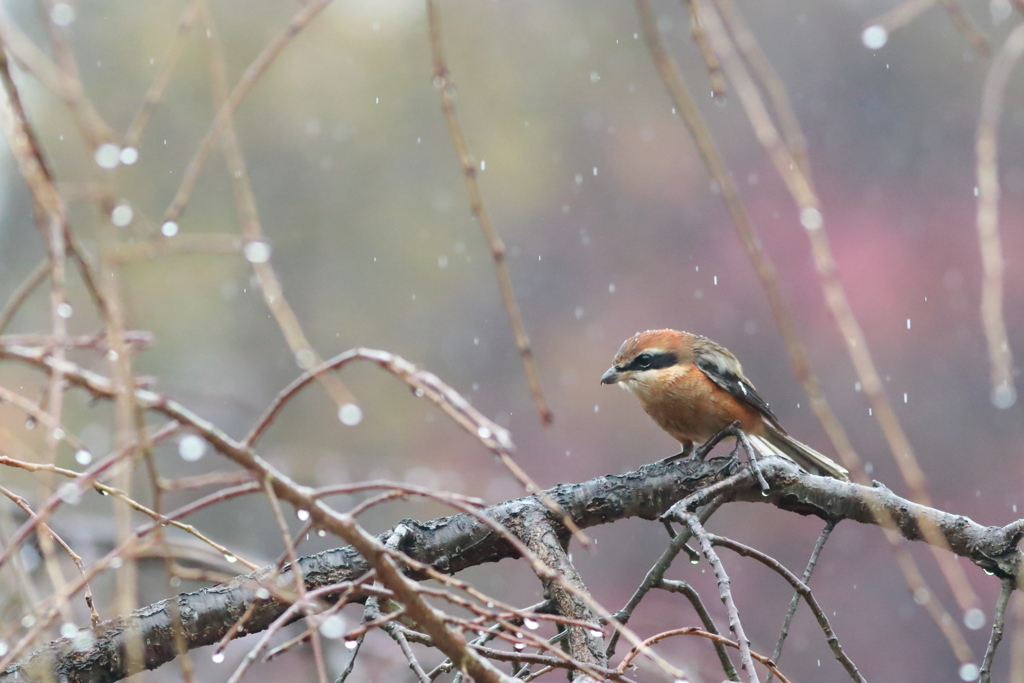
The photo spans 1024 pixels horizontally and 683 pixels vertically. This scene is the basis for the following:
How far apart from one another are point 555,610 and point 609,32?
8573 millimetres

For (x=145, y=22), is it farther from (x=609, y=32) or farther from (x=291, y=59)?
(x=609, y=32)

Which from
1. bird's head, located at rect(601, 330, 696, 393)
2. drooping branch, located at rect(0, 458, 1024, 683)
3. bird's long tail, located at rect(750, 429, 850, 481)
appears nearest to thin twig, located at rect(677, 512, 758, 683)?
drooping branch, located at rect(0, 458, 1024, 683)

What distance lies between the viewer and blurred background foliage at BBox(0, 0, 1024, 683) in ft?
21.3

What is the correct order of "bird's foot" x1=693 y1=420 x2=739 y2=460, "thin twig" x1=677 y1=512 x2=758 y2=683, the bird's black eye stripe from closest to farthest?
"thin twig" x1=677 y1=512 x2=758 y2=683
"bird's foot" x1=693 y1=420 x2=739 y2=460
the bird's black eye stripe

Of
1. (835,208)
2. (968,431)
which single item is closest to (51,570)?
(968,431)

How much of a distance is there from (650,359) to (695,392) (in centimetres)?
20

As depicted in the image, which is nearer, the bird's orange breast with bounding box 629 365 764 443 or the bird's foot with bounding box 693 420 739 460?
the bird's foot with bounding box 693 420 739 460

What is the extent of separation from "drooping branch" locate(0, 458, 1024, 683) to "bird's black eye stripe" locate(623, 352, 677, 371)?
2.46ft

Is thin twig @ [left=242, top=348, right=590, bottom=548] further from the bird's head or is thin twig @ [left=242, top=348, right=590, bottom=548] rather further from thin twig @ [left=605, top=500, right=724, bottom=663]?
the bird's head

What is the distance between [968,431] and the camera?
647cm

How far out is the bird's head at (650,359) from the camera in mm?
2451

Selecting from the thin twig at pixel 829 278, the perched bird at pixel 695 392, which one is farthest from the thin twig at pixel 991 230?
the perched bird at pixel 695 392

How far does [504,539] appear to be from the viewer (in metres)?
1.46

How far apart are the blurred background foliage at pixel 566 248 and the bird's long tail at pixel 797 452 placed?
3.72 m
